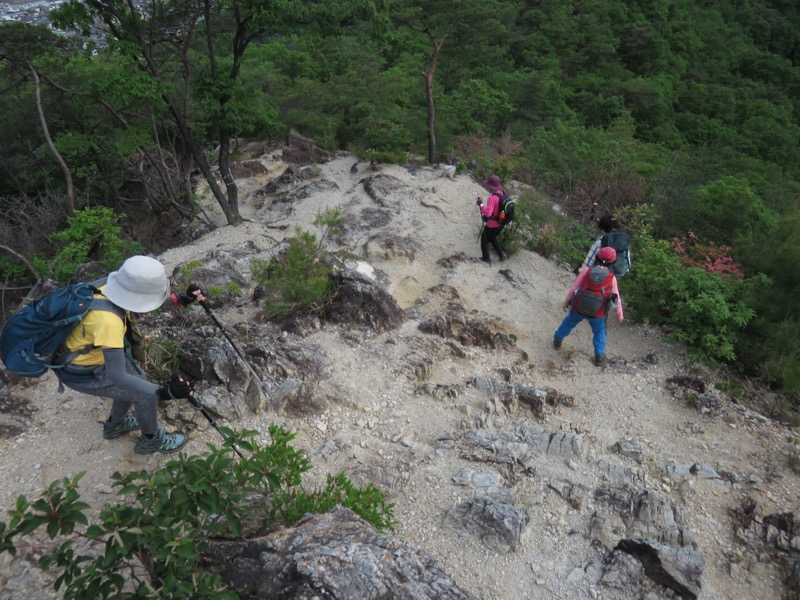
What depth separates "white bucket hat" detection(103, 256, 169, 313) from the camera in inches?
125

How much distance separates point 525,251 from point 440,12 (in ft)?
29.7

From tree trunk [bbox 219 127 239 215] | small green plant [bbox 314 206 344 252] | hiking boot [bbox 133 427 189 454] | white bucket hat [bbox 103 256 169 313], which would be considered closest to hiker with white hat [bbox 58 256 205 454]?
white bucket hat [bbox 103 256 169 313]

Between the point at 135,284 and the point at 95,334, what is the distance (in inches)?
16.6

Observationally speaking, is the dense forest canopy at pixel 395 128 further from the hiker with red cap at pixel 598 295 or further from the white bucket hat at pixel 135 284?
the white bucket hat at pixel 135 284

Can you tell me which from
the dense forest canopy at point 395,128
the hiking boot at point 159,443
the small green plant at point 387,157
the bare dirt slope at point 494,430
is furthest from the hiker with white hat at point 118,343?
the small green plant at point 387,157

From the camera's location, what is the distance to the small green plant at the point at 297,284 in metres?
6.23

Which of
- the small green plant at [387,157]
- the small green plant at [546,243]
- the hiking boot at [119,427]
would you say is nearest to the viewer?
the hiking boot at [119,427]

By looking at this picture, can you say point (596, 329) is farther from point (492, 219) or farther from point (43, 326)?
point (43, 326)

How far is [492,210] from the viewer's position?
841 centimetres

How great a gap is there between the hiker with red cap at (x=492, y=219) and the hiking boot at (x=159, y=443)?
626 centimetres

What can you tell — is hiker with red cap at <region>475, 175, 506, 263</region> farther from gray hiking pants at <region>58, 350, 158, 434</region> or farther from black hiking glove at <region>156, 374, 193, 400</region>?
gray hiking pants at <region>58, 350, 158, 434</region>

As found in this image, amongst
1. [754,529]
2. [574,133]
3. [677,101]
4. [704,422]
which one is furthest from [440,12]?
[677,101]

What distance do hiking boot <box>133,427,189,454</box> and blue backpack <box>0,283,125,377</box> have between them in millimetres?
1032

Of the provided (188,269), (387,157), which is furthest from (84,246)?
(387,157)
